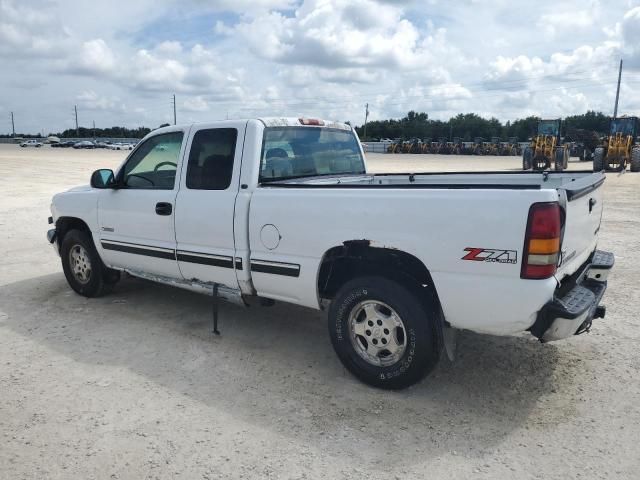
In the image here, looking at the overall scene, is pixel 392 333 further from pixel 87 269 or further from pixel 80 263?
pixel 80 263

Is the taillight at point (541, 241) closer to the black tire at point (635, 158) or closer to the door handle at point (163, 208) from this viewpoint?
the door handle at point (163, 208)

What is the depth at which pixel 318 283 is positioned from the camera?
402cm

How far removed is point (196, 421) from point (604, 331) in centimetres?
366

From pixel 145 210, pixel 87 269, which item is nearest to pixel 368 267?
pixel 145 210

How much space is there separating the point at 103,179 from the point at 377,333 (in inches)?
128

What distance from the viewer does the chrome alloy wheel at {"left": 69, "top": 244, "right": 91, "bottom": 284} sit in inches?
230

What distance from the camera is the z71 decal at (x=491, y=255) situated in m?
3.07

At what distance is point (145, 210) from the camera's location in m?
5.02

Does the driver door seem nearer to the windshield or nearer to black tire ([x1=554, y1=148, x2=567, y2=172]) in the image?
the windshield

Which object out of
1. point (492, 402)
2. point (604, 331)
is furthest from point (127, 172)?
point (604, 331)

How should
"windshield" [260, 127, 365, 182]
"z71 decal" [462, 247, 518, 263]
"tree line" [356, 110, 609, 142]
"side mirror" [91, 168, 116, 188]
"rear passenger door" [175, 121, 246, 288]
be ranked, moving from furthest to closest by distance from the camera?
"tree line" [356, 110, 609, 142]
"side mirror" [91, 168, 116, 188]
"windshield" [260, 127, 365, 182]
"rear passenger door" [175, 121, 246, 288]
"z71 decal" [462, 247, 518, 263]

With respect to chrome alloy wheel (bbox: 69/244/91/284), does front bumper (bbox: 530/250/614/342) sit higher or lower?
higher

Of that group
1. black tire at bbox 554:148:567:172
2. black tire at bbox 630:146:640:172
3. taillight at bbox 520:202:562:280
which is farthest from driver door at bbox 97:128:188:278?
black tire at bbox 630:146:640:172

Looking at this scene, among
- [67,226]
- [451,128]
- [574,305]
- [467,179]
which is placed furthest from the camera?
[451,128]
